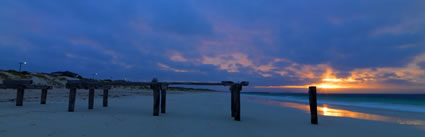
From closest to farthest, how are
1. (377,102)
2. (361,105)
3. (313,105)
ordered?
(313,105) → (361,105) → (377,102)

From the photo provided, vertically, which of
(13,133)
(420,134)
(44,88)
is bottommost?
(420,134)

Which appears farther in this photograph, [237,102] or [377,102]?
[377,102]

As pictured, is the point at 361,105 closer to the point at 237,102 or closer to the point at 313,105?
the point at 313,105

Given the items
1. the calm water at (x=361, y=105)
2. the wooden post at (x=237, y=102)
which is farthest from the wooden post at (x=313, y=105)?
the calm water at (x=361, y=105)

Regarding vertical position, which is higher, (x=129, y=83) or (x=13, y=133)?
(x=129, y=83)

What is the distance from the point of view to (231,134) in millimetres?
5988

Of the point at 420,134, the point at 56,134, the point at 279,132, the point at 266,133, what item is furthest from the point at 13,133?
the point at 420,134

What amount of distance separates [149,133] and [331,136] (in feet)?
18.7

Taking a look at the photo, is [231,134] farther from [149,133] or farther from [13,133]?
[13,133]

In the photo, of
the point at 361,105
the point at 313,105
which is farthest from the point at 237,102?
the point at 361,105

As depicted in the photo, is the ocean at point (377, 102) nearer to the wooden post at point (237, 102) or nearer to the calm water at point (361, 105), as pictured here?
the calm water at point (361, 105)

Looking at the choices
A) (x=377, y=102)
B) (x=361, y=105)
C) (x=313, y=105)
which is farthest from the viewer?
(x=377, y=102)

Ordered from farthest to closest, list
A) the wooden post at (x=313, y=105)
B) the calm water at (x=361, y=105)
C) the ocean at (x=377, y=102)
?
the ocean at (x=377, y=102)
the calm water at (x=361, y=105)
the wooden post at (x=313, y=105)

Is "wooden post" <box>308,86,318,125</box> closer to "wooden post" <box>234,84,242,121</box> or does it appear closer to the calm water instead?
"wooden post" <box>234,84,242,121</box>
